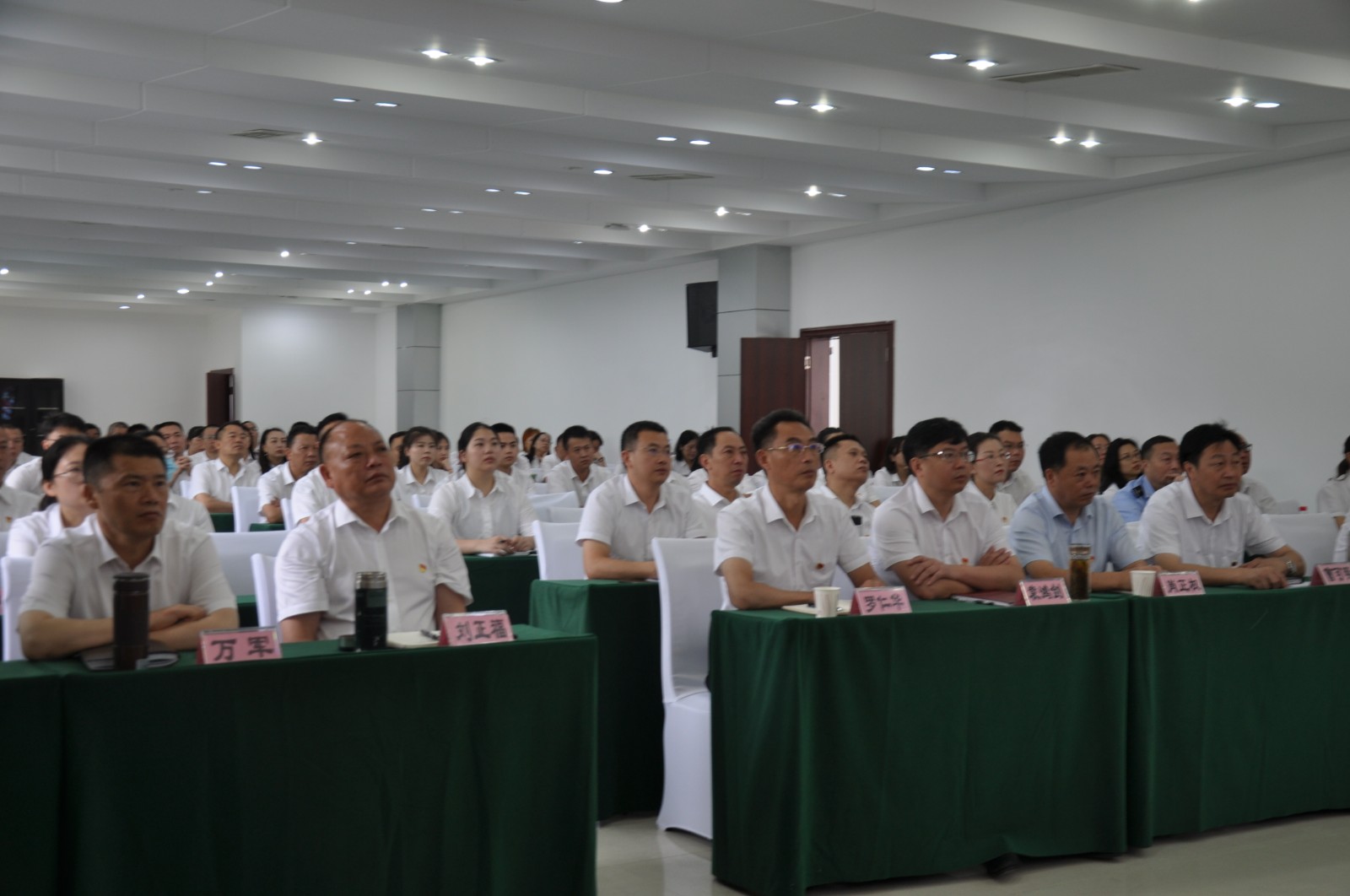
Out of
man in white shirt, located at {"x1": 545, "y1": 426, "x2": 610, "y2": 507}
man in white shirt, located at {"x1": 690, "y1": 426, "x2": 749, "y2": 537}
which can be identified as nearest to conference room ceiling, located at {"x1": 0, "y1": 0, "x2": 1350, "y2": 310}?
man in white shirt, located at {"x1": 545, "y1": 426, "x2": 610, "y2": 507}

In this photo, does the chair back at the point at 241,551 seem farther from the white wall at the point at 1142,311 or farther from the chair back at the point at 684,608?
the white wall at the point at 1142,311

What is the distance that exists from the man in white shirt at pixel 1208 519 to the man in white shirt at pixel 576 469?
4.71 meters

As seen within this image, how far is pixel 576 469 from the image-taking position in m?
9.20

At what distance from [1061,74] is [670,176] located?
12.0 feet

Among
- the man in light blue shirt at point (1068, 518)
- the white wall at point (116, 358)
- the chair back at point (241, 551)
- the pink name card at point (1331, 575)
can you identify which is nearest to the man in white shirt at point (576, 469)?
the chair back at point (241, 551)

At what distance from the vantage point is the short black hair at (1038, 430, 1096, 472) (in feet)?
14.8

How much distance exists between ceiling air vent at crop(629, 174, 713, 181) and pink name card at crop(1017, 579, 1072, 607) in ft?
21.7

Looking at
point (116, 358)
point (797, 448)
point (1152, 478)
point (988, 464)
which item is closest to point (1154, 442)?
point (1152, 478)

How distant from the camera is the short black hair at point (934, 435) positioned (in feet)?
14.3

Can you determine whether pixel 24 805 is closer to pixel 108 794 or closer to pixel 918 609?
pixel 108 794

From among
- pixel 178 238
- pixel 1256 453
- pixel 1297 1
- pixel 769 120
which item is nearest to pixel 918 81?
pixel 769 120

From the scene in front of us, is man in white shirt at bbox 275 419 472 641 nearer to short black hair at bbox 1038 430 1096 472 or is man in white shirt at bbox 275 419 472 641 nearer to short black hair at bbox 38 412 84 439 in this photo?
short black hair at bbox 1038 430 1096 472

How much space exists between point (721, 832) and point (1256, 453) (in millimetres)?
7241

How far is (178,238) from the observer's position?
544 inches
